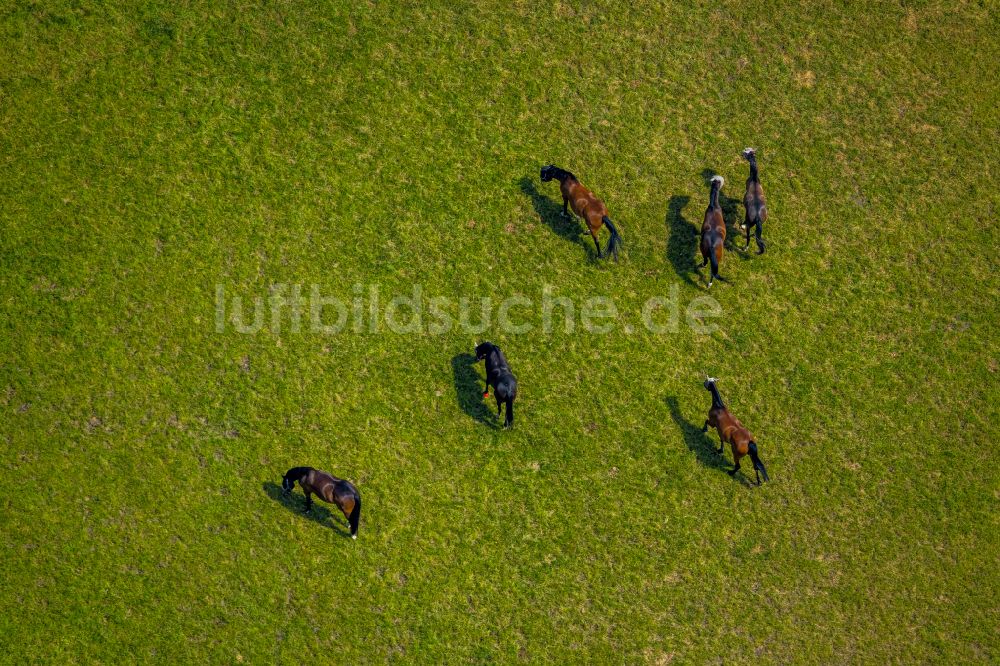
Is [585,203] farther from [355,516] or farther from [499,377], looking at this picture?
[355,516]

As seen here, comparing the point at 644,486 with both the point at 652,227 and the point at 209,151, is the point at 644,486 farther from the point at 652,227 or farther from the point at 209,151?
the point at 209,151

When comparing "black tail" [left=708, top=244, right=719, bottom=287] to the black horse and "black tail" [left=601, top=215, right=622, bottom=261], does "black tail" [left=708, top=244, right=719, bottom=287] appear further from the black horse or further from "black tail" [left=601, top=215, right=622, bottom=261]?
the black horse

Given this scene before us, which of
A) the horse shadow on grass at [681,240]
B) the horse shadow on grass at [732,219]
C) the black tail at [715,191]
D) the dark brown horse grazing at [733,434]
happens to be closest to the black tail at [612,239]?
the horse shadow on grass at [681,240]

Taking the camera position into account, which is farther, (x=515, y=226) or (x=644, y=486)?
(x=515, y=226)

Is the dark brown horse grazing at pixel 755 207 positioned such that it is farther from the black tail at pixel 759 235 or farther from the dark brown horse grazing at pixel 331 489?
the dark brown horse grazing at pixel 331 489

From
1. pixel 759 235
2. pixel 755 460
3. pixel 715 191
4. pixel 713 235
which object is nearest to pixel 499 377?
pixel 755 460

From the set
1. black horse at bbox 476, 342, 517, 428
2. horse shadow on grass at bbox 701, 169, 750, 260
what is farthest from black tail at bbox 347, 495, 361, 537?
horse shadow on grass at bbox 701, 169, 750, 260

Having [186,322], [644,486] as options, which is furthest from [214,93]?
[644,486]

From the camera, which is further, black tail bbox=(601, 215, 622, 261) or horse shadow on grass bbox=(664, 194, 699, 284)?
horse shadow on grass bbox=(664, 194, 699, 284)
